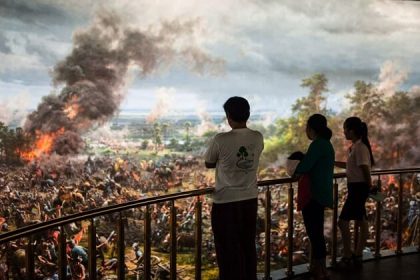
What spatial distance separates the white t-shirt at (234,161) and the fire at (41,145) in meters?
10.2

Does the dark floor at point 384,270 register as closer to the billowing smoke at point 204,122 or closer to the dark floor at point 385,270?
the dark floor at point 385,270

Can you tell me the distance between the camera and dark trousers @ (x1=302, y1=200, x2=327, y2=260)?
288 cm

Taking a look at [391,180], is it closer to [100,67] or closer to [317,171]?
[100,67]

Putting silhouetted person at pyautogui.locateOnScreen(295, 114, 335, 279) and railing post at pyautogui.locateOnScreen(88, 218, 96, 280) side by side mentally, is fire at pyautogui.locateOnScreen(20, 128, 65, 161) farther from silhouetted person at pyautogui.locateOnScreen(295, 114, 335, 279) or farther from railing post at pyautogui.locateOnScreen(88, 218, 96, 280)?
silhouetted person at pyautogui.locateOnScreen(295, 114, 335, 279)

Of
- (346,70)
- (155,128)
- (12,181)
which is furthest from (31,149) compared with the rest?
(346,70)

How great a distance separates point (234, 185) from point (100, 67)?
36.8ft

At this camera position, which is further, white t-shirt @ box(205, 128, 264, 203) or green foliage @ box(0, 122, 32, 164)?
green foliage @ box(0, 122, 32, 164)

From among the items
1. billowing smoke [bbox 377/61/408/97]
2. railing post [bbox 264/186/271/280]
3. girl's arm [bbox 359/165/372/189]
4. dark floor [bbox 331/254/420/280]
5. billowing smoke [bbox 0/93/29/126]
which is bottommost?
dark floor [bbox 331/254/420/280]

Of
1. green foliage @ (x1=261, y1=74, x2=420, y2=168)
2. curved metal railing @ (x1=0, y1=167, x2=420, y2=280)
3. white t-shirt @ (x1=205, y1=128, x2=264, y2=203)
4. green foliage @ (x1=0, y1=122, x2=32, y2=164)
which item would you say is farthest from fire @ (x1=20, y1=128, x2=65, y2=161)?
white t-shirt @ (x1=205, y1=128, x2=264, y2=203)

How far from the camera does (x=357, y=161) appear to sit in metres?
3.17

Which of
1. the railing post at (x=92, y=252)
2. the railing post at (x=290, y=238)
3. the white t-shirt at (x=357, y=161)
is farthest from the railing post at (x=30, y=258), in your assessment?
the white t-shirt at (x=357, y=161)

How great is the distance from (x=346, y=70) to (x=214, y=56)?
452cm

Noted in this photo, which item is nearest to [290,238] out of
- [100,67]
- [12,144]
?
[12,144]

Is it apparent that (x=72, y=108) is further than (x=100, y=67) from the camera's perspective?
No
